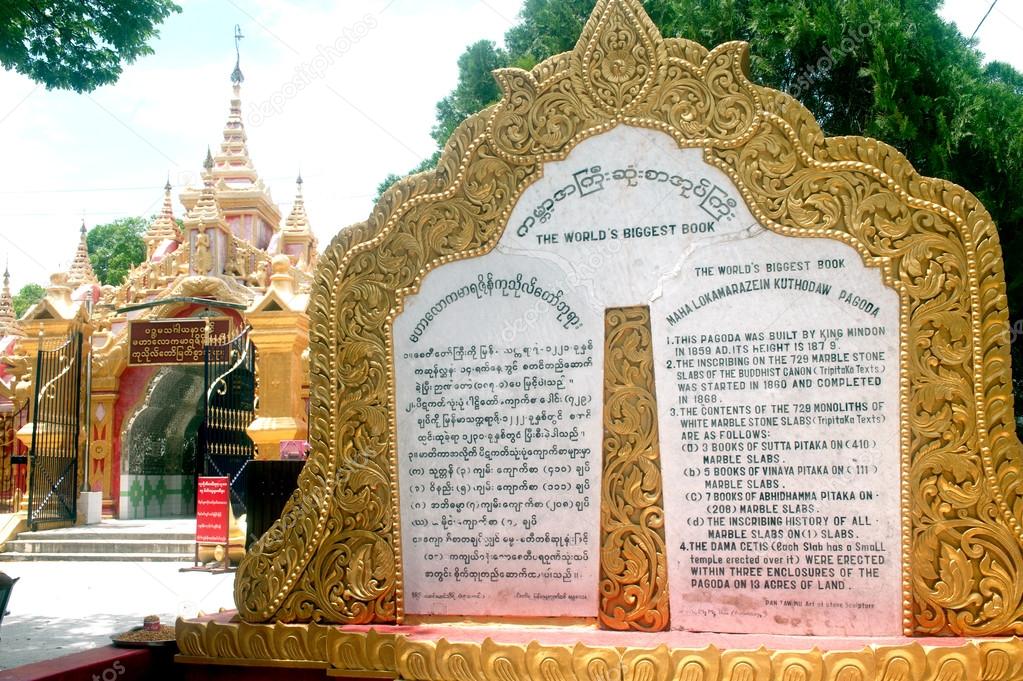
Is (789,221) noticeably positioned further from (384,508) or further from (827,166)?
(384,508)

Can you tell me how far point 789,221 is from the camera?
140 inches

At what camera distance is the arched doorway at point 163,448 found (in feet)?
51.3

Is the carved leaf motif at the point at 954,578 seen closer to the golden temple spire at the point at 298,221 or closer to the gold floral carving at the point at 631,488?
the gold floral carving at the point at 631,488

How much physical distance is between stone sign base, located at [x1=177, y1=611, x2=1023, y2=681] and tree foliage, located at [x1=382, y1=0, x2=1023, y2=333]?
223 inches

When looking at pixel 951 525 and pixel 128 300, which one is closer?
pixel 951 525

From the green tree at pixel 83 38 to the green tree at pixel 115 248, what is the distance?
2729 centimetres

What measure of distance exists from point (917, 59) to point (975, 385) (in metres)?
6.38

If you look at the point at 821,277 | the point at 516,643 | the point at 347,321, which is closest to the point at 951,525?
the point at 821,277

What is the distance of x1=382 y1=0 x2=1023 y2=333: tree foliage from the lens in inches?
321

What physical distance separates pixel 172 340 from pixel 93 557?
397 centimetres

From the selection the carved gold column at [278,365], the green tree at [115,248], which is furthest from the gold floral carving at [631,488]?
the green tree at [115,248]

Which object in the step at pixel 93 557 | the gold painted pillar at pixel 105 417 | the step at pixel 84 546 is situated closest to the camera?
the step at pixel 93 557

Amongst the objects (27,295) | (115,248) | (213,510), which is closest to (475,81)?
(213,510)

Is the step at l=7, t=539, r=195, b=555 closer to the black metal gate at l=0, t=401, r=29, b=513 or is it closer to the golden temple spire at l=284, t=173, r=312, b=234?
the black metal gate at l=0, t=401, r=29, b=513
